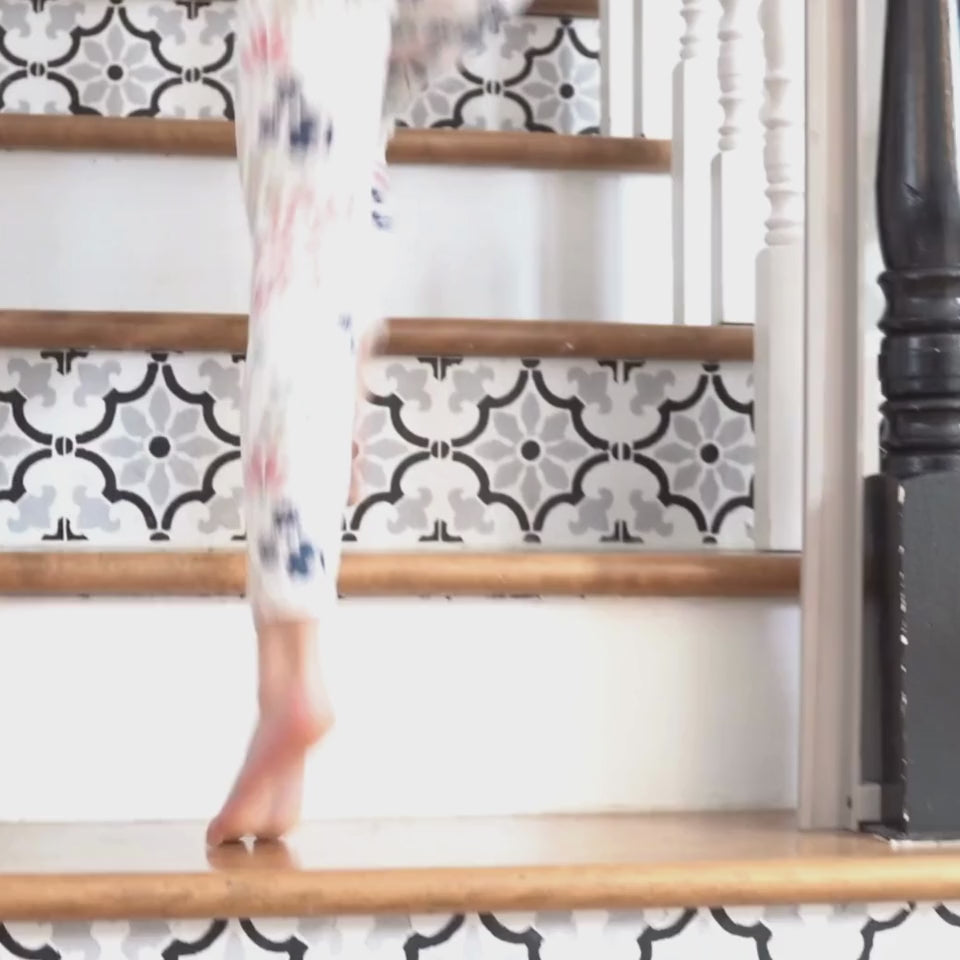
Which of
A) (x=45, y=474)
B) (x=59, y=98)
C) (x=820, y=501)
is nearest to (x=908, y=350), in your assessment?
(x=820, y=501)

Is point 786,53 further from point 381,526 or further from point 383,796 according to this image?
point 383,796

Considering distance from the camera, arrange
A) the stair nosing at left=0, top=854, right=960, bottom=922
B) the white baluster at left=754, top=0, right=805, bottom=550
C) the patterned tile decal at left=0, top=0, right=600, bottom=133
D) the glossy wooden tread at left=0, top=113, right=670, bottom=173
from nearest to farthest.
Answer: the stair nosing at left=0, top=854, right=960, bottom=922
the white baluster at left=754, top=0, right=805, bottom=550
the glossy wooden tread at left=0, top=113, right=670, bottom=173
the patterned tile decal at left=0, top=0, right=600, bottom=133

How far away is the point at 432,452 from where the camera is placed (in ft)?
4.55

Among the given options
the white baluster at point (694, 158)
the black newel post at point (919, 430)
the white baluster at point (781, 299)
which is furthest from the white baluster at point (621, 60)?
the black newel post at point (919, 430)

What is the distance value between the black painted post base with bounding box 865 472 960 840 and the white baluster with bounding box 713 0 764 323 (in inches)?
21.1

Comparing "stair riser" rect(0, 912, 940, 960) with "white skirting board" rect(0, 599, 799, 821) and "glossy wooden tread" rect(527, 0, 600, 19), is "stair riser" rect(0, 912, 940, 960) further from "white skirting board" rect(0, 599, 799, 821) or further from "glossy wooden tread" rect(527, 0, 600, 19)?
"glossy wooden tread" rect(527, 0, 600, 19)

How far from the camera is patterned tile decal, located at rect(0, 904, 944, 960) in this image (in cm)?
83

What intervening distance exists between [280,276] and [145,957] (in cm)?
42

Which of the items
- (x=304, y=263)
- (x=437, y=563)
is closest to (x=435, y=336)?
(x=437, y=563)

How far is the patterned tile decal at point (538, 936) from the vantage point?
830mm

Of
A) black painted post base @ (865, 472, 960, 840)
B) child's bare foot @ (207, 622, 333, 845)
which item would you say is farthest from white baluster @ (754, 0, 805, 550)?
child's bare foot @ (207, 622, 333, 845)

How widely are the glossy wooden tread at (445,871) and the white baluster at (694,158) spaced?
0.74m

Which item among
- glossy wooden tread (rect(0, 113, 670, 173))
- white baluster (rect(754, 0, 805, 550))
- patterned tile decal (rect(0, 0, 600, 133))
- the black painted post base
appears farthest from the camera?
patterned tile decal (rect(0, 0, 600, 133))

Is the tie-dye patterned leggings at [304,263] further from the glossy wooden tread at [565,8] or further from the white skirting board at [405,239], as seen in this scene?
the glossy wooden tread at [565,8]
